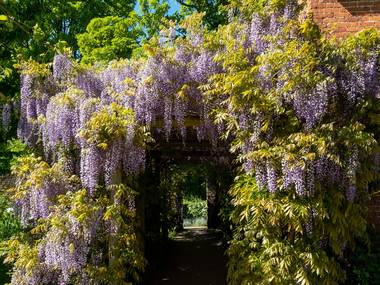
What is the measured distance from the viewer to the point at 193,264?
8.82 m

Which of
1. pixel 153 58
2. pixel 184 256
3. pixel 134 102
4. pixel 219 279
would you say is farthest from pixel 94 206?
pixel 184 256

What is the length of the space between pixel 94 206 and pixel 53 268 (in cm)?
78

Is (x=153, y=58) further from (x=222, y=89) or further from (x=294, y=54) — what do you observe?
(x=294, y=54)

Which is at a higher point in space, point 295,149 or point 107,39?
point 107,39

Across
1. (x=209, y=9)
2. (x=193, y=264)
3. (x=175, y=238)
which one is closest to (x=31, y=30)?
Answer: (x=193, y=264)

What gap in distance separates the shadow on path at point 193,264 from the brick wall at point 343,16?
443 centimetres

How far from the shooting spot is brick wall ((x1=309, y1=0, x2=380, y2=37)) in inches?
213

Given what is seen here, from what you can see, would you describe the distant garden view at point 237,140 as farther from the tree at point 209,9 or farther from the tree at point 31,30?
the tree at point 209,9

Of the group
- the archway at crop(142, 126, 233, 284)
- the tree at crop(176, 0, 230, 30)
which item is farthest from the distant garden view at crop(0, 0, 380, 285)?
the tree at crop(176, 0, 230, 30)

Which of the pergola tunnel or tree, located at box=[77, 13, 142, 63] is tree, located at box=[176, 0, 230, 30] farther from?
the pergola tunnel

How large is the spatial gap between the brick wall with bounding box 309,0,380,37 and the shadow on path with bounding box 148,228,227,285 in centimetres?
443

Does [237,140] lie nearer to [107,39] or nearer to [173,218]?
[173,218]

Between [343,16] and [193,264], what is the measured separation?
5556 millimetres

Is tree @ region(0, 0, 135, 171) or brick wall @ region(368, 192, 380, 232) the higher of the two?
tree @ region(0, 0, 135, 171)
